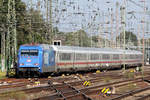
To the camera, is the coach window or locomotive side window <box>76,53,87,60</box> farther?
the coach window

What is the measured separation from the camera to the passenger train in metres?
23.6

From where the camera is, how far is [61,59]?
1097 inches

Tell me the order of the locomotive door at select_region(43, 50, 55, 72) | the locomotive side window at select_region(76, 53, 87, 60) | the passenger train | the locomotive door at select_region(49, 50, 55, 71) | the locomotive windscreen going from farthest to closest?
the locomotive side window at select_region(76, 53, 87, 60)
the locomotive door at select_region(49, 50, 55, 71)
the locomotive door at select_region(43, 50, 55, 72)
the locomotive windscreen
the passenger train

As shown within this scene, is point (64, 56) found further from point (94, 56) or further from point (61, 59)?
point (94, 56)

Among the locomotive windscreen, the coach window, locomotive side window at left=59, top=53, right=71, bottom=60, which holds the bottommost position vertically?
the coach window

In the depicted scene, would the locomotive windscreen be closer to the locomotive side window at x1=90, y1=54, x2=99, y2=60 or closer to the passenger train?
the passenger train

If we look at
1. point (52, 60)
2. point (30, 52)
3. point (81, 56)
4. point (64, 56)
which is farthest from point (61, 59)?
point (81, 56)

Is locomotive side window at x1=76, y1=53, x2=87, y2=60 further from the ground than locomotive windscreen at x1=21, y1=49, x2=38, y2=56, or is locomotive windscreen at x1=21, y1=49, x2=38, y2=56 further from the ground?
locomotive windscreen at x1=21, y1=49, x2=38, y2=56

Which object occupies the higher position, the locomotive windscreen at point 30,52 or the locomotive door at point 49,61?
the locomotive windscreen at point 30,52

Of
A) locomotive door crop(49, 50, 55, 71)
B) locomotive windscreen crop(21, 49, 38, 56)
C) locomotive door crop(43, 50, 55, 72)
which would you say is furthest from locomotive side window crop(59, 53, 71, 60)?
locomotive windscreen crop(21, 49, 38, 56)

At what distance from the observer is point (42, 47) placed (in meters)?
24.2

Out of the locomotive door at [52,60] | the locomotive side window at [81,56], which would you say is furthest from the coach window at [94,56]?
the locomotive door at [52,60]

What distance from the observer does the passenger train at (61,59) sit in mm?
23562

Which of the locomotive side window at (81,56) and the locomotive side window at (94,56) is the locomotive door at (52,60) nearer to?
the locomotive side window at (81,56)
